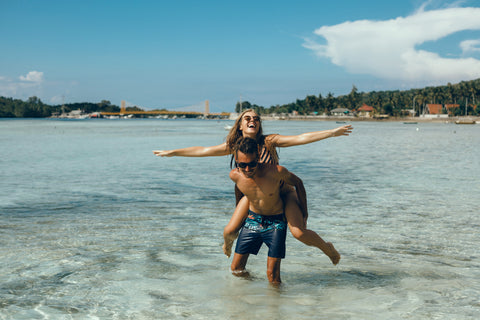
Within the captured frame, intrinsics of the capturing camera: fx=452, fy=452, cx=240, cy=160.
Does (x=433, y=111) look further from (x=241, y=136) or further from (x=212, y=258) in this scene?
(x=241, y=136)

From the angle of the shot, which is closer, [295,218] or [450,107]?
[295,218]

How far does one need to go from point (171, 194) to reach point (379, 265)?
8.77 meters

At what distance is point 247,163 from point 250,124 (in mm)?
459

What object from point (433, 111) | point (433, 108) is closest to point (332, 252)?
point (433, 111)

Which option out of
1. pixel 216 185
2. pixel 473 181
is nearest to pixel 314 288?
pixel 216 185

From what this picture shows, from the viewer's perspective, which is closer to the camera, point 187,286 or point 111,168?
point 187,286

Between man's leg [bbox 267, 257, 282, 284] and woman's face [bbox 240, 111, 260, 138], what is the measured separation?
1562 millimetres

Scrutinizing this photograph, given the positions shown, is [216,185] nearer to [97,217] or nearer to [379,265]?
[97,217]

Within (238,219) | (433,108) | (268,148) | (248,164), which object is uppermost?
(433,108)

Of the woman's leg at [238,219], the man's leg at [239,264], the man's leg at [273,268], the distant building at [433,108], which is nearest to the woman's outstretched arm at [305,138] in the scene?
the woman's leg at [238,219]

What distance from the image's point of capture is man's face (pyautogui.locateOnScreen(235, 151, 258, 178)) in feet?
16.5

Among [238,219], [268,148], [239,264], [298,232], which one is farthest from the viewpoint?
[239,264]

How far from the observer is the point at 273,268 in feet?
18.5

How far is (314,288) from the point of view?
6.11 metres
